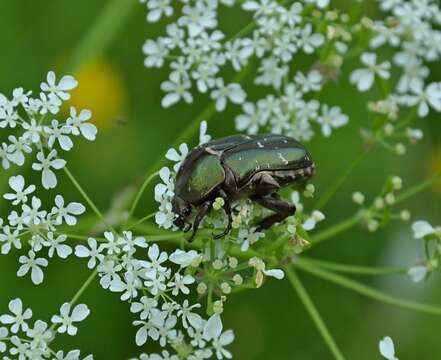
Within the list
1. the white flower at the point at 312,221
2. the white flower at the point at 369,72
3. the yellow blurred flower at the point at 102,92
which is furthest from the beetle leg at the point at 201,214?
the yellow blurred flower at the point at 102,92

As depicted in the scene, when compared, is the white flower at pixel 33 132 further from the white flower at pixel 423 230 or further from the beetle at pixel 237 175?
the white flower at pixel 423 230

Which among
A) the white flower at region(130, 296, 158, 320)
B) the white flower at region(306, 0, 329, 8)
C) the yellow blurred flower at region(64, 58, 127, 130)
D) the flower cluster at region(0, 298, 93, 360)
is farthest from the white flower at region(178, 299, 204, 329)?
the yellow blurred flower at region(64, 58, 127, 130)

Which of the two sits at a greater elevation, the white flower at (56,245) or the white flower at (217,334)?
the white flower at (56,245)

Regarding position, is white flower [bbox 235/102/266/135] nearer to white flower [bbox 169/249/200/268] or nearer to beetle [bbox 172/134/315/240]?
beetle [bbox 172/134/315/240]

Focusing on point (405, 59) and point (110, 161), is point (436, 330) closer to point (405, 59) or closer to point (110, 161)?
point (405, 59)

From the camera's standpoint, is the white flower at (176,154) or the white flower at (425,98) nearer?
the white flower at (176,154)
